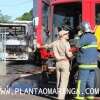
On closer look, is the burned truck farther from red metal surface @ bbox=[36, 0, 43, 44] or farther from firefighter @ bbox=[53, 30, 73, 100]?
firefighter @ bbox=[53, 30, 73, 100]

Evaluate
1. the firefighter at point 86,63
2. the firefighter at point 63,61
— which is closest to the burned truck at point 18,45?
the firefighter at point 63,61

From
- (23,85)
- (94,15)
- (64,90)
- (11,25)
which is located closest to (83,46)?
(64,90)

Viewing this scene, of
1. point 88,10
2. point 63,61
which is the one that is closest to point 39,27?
point 88,10

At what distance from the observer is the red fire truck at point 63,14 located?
49.4 feet

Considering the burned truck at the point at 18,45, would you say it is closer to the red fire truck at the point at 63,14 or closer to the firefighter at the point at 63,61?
the red fire truck at the point at 63,14

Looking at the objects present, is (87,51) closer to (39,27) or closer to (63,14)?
(63,14)

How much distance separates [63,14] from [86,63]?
13.7ft

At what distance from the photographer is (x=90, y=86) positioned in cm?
1181

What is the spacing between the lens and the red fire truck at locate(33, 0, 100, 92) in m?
15.0

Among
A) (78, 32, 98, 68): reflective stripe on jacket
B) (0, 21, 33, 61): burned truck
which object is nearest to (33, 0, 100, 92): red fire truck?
(78, 32, 98, 68): reflective stripe on jacket

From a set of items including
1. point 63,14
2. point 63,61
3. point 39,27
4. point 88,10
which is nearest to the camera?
point 63,61

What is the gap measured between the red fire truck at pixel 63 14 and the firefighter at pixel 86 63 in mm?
3095

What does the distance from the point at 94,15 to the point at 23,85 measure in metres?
3.48

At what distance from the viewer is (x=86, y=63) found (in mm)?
11688
